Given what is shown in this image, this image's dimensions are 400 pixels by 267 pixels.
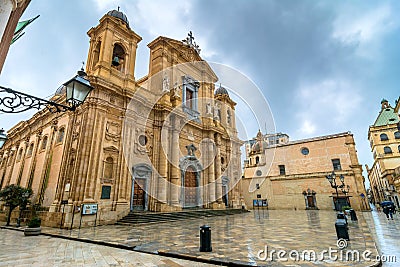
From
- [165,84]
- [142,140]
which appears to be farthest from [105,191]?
[165,84]

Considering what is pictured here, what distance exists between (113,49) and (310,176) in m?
25.5

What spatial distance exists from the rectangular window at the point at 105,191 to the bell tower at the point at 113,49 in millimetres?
6791

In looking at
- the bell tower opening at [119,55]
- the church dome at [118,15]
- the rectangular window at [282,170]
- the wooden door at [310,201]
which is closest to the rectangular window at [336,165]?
the wooden door at [310,201]

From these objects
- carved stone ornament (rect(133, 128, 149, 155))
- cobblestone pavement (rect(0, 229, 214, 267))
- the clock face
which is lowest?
cobblestone pavement (rect(0, 229, 214, 267))

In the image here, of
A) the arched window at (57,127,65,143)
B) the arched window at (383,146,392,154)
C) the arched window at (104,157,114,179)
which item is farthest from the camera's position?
the arched window at (383,146,392,154)

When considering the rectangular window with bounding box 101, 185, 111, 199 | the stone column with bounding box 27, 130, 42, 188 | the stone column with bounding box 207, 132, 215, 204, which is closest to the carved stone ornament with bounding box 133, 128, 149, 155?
the rectangular window with bounding box 101, 185, 111, 199

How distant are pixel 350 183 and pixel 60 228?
2731cm

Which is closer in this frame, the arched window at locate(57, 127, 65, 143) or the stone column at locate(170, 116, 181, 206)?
the arched window at locate(57, 127, 65, 143)

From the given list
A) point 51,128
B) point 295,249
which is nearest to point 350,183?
point 295,249

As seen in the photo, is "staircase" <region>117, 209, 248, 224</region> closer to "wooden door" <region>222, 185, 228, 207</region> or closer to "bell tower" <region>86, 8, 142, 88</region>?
"wooden door" <region>222, 185, 228, 207</region>

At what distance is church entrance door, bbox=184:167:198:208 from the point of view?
18.3 m

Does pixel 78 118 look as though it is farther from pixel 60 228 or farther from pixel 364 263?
pixel 364 263

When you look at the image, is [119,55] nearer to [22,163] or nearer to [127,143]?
[127,143]

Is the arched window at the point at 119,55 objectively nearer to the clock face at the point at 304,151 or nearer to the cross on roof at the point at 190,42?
the cross on roof at the point at 190,42
